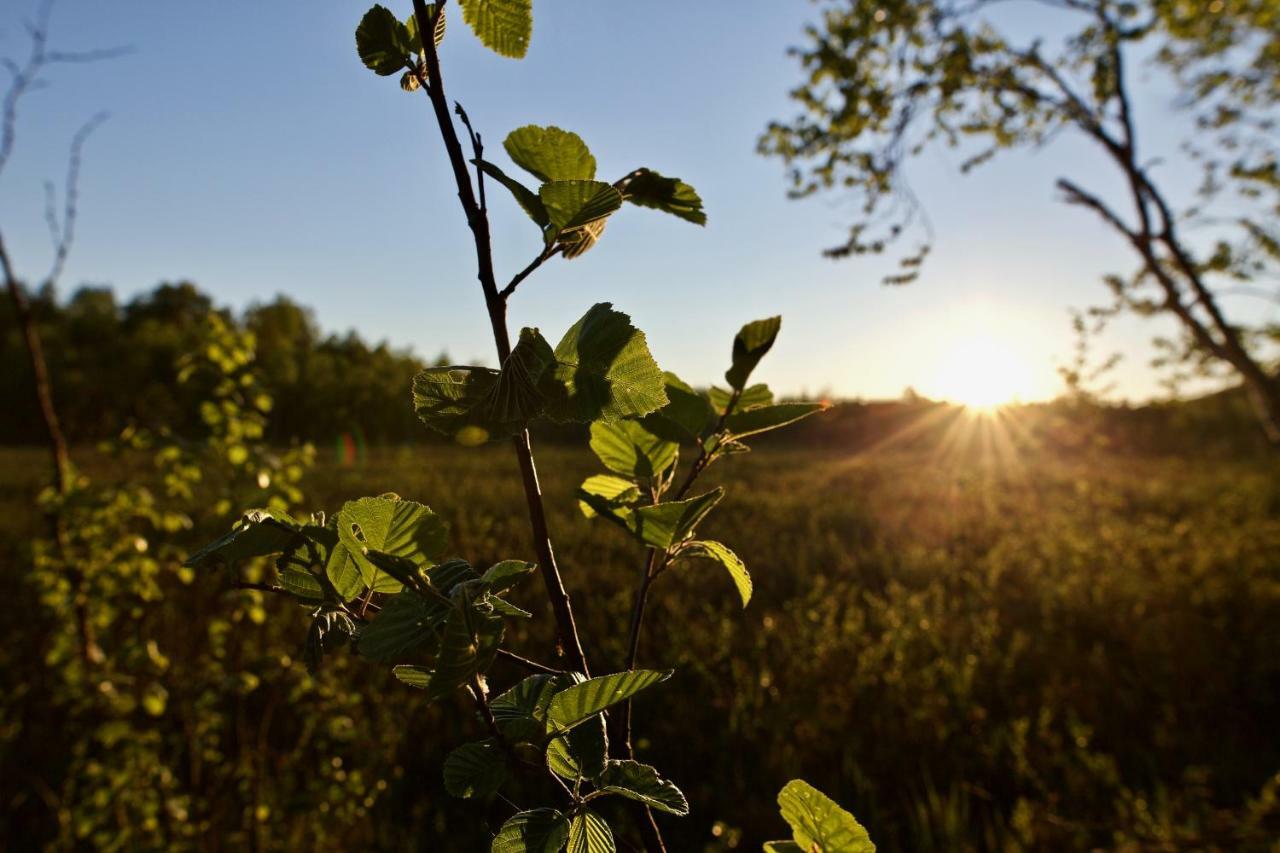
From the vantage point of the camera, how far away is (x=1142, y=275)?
149 inches

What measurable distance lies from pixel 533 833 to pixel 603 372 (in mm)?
239

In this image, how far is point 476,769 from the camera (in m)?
0.38

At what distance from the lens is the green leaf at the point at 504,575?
35 cm

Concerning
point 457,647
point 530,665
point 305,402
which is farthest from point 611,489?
point 305,402

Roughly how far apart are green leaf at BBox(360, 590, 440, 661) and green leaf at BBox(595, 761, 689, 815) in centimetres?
14

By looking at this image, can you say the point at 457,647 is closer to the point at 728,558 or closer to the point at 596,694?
the point at 596,694

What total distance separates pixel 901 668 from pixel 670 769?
1.38m

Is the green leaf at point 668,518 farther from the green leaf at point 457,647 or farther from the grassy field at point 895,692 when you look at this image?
the grassy field at point 895,692

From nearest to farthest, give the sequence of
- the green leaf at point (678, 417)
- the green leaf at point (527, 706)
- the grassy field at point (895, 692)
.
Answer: the green leaf at point (527, 706) < the green leaf at point (678, 417) < the grassy field at point (895, 692)

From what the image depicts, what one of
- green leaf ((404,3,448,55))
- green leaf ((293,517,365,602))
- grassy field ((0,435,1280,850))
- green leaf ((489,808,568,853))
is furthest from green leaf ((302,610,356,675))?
grassy field ((0,435,1280,850))

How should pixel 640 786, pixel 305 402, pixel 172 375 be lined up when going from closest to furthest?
pixel 640 786 → pixel 305 402 → pixel 172 375

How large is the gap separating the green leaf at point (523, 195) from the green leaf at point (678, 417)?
138mm

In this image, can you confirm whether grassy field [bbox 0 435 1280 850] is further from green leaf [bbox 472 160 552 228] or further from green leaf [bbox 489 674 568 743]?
green leaf [bbox 472 160 552 228]

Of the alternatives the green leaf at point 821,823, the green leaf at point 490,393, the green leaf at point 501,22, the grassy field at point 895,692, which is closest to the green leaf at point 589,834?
the green leaf at point 821,823
